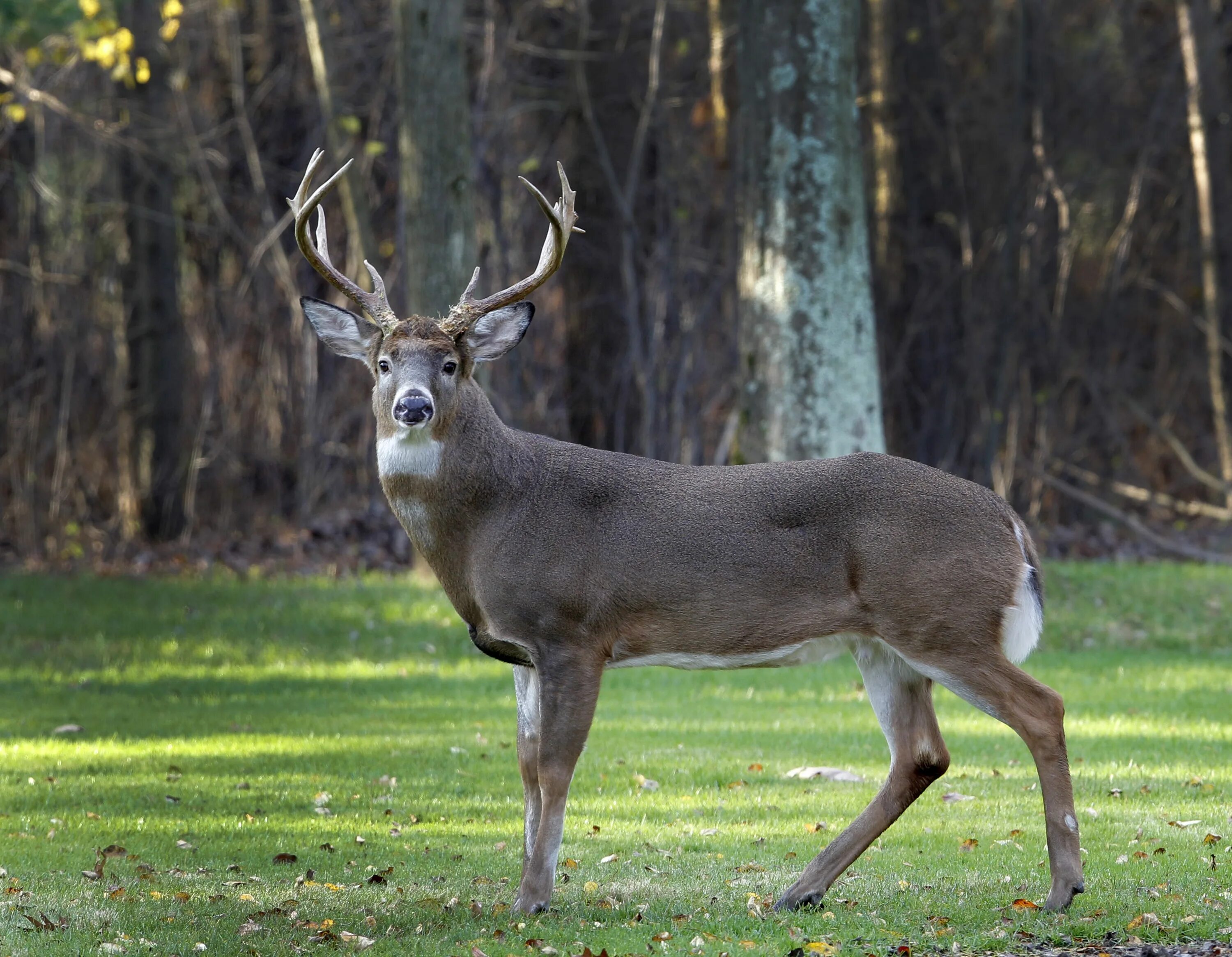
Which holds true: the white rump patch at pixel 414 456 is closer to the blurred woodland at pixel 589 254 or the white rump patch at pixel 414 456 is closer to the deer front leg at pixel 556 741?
the deer front leg at pixel 556 741

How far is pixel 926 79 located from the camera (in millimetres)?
19922

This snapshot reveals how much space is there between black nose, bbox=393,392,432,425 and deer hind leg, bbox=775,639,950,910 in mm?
1729

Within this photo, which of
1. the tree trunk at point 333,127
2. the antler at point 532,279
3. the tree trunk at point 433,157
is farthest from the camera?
the tree trunk at point 333,127

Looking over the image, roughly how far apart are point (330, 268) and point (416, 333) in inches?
19.9

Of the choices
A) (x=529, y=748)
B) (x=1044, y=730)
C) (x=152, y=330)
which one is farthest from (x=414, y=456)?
(x=152, y=330)

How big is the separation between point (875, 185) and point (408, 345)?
581 inches

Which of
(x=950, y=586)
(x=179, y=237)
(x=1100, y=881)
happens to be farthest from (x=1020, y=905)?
(x=179, y=237)

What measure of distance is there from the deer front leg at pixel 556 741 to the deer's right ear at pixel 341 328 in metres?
1.45

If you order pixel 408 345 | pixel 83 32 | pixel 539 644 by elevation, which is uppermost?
pixel 83 32

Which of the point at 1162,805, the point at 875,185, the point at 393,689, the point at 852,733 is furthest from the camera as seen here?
the point at 875,185

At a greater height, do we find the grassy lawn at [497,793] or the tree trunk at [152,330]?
the tree trunk at [152,330]

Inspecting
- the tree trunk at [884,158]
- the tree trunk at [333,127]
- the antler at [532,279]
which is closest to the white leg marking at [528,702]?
the antler at [532,279]

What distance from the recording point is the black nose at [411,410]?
215 inches

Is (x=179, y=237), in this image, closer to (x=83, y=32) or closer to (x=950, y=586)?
(x=83, y=32)
